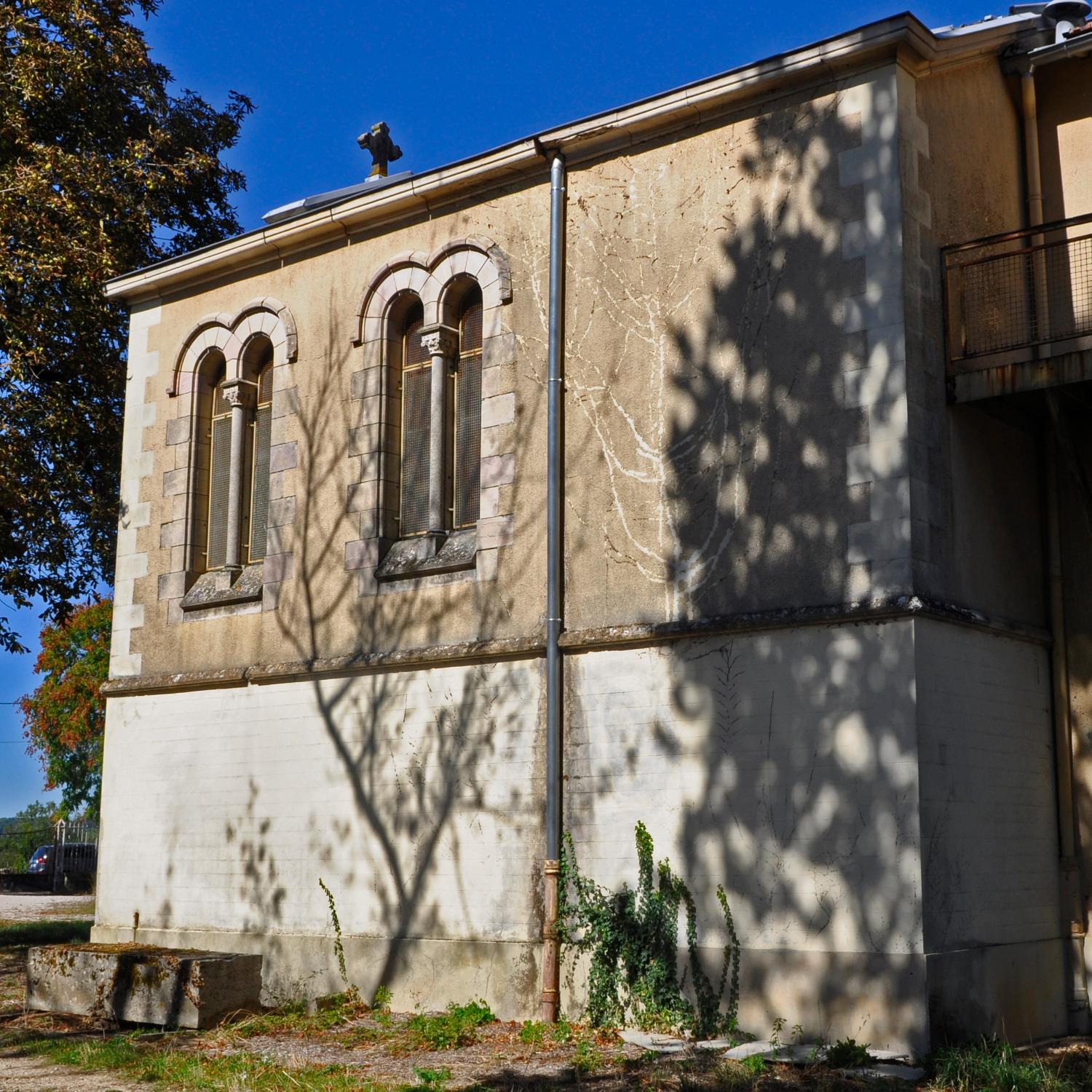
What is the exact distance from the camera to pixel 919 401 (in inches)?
415

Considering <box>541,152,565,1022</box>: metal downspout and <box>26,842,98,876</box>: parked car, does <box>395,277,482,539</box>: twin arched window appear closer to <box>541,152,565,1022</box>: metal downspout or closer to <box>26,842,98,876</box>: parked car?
<box>541,152,565,1022</box>: metal downspout

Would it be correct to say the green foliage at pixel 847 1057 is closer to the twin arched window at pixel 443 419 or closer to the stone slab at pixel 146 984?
the stone slab at pixel 146 984

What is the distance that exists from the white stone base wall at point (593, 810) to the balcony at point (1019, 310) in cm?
193

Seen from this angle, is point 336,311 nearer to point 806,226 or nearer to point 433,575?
point 433,575

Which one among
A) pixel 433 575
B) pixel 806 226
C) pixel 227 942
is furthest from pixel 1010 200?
→ pixel 227 942

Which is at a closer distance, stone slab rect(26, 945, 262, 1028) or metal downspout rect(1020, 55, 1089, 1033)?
metal downspout rect(1020, 55, 1089, 1033)

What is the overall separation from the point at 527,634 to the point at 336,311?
402 cm

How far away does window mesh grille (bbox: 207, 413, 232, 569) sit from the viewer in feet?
49.6

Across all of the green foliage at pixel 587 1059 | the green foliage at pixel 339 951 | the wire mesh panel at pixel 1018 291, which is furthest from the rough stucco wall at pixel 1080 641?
the green foliage at pixel 339 951

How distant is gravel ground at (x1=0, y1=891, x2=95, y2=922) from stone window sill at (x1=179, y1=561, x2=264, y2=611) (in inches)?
379

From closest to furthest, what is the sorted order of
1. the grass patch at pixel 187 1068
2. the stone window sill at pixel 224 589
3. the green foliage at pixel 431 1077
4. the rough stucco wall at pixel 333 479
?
the green foliage at pixel 431 1077
the grass patch at pixel 187 1068
the rough stucco wall at pixel 333 479
the stone window sill at pixel 224 589

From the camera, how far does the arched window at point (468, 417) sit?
13188 mm

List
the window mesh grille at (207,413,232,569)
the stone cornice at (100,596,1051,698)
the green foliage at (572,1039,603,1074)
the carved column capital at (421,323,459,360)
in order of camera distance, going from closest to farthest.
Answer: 1. the green foliage at (572,1039,603,1074)
2. the stone cornice at (100,596,1051,698)
3. the carved column capital at (421,323,459,360)
4. the window mesh grille at (207,413,232,569)

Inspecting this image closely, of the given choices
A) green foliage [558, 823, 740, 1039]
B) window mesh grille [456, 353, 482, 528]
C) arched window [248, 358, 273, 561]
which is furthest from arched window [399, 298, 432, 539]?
green foliage [558, 823, 740, 1039]
